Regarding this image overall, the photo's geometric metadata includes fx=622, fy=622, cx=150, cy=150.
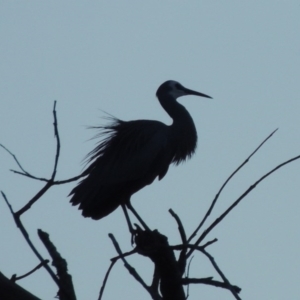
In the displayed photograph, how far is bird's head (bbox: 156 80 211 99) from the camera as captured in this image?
692 cm

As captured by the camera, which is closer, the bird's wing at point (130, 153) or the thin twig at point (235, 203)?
the thin twig at point (235, 203)

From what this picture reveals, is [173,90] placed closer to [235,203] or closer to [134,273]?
[235,203]

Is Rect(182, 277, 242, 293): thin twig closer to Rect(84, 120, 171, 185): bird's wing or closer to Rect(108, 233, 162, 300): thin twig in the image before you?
Rect(108, 233, 162, 300): thin twig

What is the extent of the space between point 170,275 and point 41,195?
3.34 ft

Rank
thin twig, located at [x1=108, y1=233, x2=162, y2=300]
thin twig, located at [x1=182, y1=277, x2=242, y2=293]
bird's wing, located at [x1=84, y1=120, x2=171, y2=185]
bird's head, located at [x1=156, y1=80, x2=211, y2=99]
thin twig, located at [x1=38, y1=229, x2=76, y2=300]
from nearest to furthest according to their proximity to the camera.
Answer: thin twig, located at [x1=108, y1=233, x2=162, y2=300] → thin twig, located at [x1=182, y1=277, x2=242, y2=293] → thin twig, located at [x1=38, y1=229, x2=76, y2=300] → bird's wing, located at [x1=84, y1=120, x2=171, y2=185] → bird's head, located at [x1=156, y1=80, x2=211, y2=99]

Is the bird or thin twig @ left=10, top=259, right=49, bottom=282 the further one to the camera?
the bird

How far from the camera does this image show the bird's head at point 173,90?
22.7 ft

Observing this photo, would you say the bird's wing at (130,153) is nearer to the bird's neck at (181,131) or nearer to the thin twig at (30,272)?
the bird's neck at (181,131)

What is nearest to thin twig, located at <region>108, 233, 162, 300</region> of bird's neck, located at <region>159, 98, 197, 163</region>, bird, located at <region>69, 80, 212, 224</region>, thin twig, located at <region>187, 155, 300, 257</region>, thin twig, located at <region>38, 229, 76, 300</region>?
thin twig, located at <region>38, 229, 76, 300</region>

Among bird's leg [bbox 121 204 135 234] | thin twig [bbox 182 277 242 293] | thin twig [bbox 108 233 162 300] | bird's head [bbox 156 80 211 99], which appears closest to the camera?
thin twig [bbox 108 233 162 300]

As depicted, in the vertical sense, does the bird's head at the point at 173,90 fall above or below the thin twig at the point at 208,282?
above

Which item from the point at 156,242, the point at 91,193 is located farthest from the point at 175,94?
the point at 156,242

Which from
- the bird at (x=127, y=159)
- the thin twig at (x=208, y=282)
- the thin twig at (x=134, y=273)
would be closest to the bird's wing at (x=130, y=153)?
the bird at (x=127, y=159)

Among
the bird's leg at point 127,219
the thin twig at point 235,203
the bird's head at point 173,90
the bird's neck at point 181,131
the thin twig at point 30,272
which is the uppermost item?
the bird's head at point 173,90
